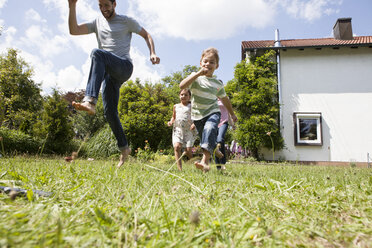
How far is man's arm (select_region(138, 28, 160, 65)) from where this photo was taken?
325cm

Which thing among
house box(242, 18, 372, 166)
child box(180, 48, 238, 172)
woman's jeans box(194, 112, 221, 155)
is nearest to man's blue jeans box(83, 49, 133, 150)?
child box(180, 48, 238, 172)

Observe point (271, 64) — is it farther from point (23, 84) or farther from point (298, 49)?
point (23, 84)

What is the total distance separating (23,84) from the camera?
60.5 ft

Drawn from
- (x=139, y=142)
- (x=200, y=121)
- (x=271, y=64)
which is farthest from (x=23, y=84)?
(x=200, y=121)

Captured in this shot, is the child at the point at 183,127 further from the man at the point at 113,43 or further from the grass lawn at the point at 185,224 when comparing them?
the grass lawn at the point at 185,224

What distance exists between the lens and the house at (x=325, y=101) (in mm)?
12133

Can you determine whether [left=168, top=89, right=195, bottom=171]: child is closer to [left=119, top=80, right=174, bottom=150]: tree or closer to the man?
the man

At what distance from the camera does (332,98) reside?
1274 cm

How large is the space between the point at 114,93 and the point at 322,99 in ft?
42.4

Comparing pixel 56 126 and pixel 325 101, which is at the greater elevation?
pixel 325 101

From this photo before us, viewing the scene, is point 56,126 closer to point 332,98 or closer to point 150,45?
point 150,45

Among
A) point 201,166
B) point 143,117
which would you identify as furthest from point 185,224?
point 143,117

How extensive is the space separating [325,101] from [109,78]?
1307cm

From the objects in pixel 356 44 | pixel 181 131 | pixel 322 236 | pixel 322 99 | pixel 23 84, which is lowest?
pixel 322 236
